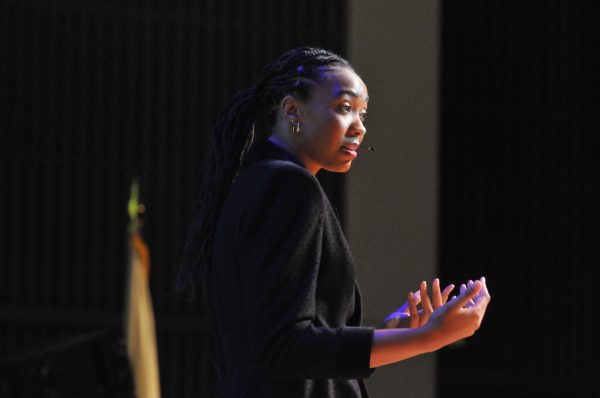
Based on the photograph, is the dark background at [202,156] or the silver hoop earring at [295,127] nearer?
the silver hoop earring at [295,127]

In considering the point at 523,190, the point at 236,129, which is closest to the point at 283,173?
the point at 236,129

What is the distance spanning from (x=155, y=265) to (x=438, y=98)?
179 centimetres

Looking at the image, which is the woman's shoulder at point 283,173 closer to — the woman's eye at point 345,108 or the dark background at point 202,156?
the woman's eye at point 345,108

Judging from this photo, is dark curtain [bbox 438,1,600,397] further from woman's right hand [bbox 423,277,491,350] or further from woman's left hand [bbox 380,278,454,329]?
woman's right hand [bbox 423,277,491,350]

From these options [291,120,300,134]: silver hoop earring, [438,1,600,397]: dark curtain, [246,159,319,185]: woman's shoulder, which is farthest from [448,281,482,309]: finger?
[438,1,600,397]: dark curtain

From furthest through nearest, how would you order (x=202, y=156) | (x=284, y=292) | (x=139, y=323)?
(x=202, y=156) → (x=139, y=323) → (x=284, y=292)

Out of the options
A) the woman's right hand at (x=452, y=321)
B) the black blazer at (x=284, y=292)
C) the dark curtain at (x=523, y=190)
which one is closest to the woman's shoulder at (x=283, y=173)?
the black blazer at (x=284, y=292)

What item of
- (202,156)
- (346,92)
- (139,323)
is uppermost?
(346,92)

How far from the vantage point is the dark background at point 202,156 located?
5430 mm

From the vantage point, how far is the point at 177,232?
18.3 feet

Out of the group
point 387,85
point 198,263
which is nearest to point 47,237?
point 387,85

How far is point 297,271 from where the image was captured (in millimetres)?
1410

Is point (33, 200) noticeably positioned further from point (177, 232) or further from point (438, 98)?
point (438, 98)

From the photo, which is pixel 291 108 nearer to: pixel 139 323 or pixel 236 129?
pixel 236 129
